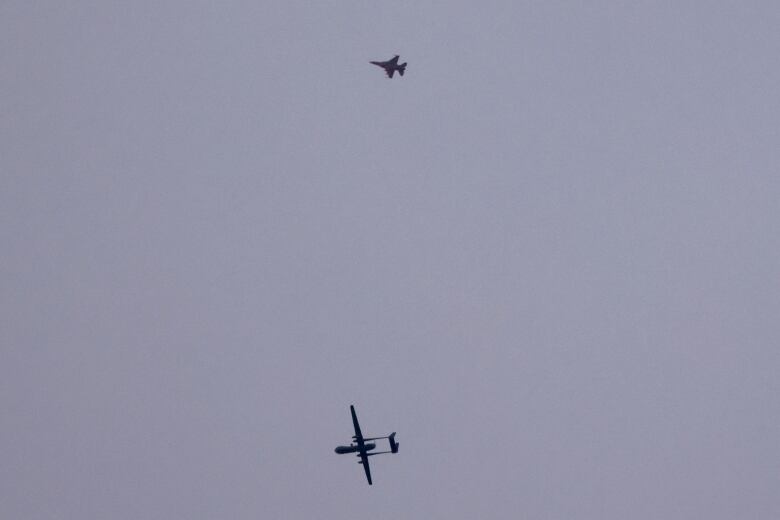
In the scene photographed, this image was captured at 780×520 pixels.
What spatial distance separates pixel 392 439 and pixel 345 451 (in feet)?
22.0

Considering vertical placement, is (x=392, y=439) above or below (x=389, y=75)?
below

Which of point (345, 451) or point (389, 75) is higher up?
point (389, 75)

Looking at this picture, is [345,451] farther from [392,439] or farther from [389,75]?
[389,75]

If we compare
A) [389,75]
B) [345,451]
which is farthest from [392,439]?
[389,75]

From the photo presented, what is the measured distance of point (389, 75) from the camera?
414ft

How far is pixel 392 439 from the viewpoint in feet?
414

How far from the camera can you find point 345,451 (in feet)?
411

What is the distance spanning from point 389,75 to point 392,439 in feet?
166

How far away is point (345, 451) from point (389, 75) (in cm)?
5233
